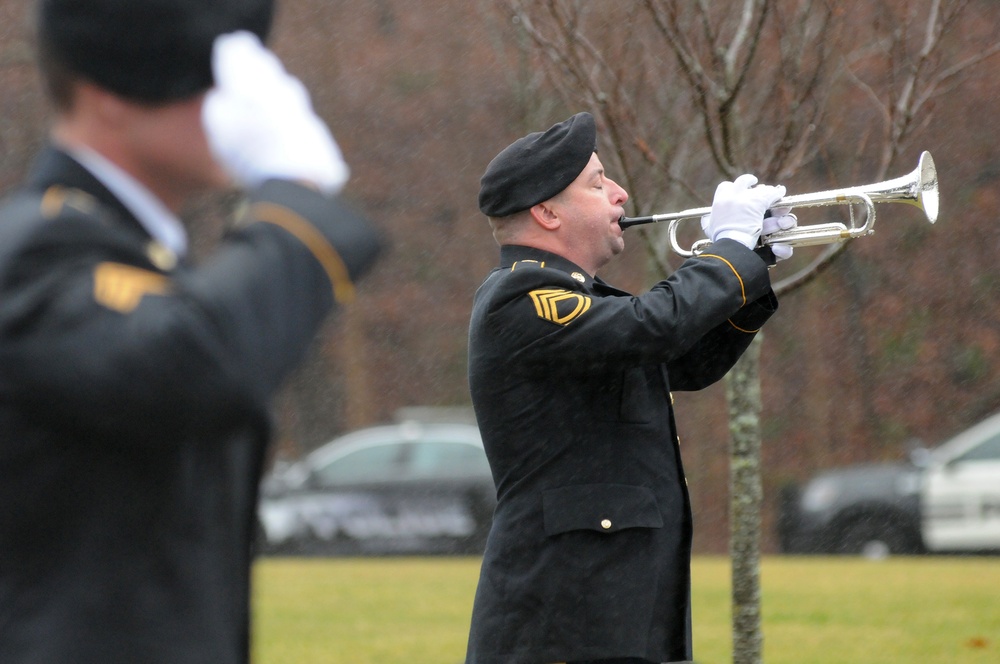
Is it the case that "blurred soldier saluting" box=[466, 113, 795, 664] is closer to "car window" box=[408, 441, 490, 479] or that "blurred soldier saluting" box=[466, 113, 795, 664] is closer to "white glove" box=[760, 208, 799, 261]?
"white glove" box=[760, 208, 799, 261]

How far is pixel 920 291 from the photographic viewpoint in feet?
77.4

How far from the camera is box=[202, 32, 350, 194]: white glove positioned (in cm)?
167

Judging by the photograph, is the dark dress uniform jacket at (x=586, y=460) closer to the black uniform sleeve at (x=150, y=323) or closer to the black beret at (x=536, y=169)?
the black beret at (x=536, y=169)

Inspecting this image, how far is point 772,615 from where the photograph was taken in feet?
28.1

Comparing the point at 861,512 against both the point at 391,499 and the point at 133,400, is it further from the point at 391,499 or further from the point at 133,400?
the point at 133,400

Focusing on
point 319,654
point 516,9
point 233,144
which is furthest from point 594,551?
point 319,654

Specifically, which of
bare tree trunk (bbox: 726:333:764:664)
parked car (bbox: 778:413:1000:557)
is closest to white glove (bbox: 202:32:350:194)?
bare tree trunk (bbox: 726:333:764:664)

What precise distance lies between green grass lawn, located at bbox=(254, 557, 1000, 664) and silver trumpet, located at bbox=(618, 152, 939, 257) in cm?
268

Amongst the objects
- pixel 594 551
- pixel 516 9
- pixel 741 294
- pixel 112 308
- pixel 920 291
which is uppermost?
pixel 920 291

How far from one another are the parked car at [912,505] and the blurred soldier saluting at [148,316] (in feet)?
47.1

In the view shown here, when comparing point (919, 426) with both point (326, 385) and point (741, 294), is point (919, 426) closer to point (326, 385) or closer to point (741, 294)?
point (326, 385)

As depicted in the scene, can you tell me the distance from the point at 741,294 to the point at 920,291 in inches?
828

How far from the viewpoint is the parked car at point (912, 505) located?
15086 millimetres

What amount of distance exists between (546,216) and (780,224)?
26.2 inches
